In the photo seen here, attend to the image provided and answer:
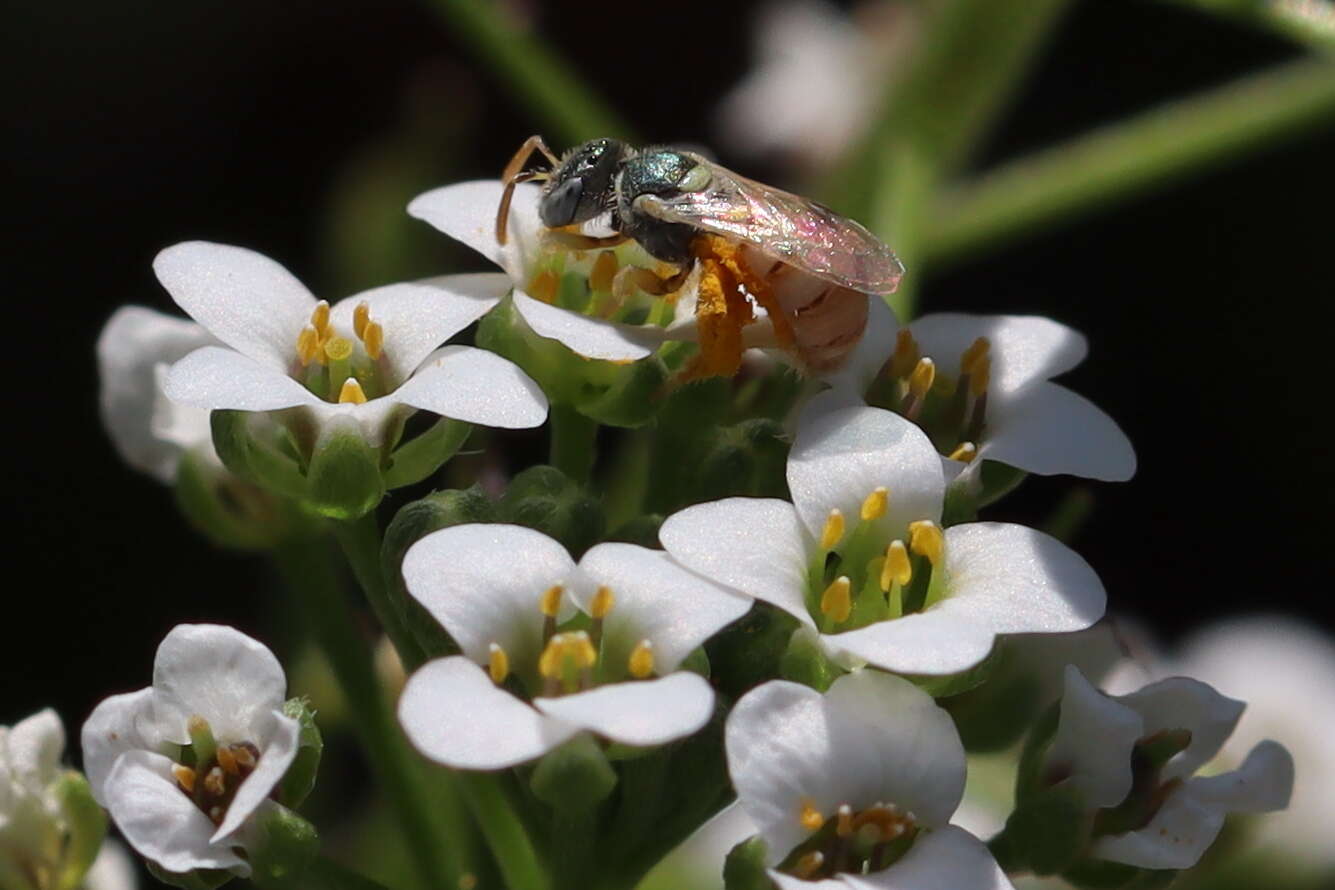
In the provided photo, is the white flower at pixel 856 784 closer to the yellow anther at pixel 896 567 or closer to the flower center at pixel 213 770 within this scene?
the yellow anther at pixel 896 567

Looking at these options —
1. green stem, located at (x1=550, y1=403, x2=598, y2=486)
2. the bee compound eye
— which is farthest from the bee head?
green stem, located at (x1=550, y1=403, x2=598, y2=486)

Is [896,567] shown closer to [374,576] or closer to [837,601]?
[837,601]

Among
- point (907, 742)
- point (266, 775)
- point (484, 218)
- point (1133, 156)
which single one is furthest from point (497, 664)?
point (1133, 156)

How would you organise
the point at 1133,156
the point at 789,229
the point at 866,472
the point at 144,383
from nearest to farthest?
1. the point at 866,472
2. the point at 789,229
3. the point at 144,383
4. the point at 1133,156

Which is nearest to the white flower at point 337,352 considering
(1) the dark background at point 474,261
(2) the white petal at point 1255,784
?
(2) the white petal at point 1255,784

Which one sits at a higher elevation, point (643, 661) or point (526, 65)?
point (526, 65)

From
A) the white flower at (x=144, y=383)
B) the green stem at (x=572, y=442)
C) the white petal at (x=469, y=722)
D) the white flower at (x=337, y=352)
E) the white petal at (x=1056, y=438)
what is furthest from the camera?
the white flower at (x=144, y=383)
